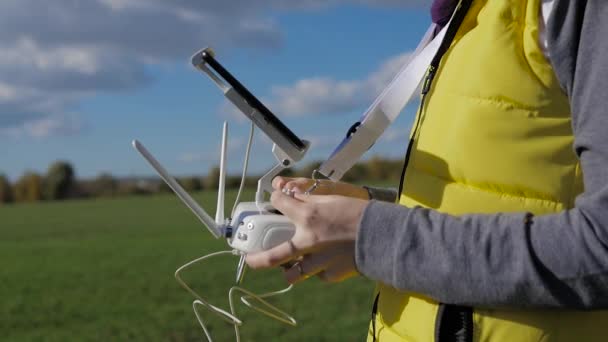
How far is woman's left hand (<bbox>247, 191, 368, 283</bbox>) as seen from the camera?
1.27 meters

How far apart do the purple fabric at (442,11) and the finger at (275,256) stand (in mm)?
530

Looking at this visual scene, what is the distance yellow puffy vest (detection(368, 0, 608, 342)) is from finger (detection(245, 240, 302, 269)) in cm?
23

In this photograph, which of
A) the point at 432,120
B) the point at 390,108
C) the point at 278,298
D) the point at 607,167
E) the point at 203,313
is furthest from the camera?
the point at 278,298

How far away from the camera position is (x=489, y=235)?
1.18 m

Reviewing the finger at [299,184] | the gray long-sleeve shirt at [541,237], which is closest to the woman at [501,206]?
the gray long-sleeve shirt at [541,237]

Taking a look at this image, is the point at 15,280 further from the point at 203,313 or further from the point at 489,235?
the point at 489,235

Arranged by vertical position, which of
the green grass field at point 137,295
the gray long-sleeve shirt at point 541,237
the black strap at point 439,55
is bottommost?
the green grass field at point 137,295

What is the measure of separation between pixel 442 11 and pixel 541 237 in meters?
0.53

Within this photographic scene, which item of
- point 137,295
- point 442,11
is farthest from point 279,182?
point 137,295

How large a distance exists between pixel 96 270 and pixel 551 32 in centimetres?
1207

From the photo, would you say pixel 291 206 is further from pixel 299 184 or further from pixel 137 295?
pixel 137 295

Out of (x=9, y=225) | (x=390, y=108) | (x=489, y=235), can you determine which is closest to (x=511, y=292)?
(x=489, y=235)

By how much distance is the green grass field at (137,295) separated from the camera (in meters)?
7.25

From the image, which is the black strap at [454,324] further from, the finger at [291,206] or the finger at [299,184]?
the finger at [299,184]
